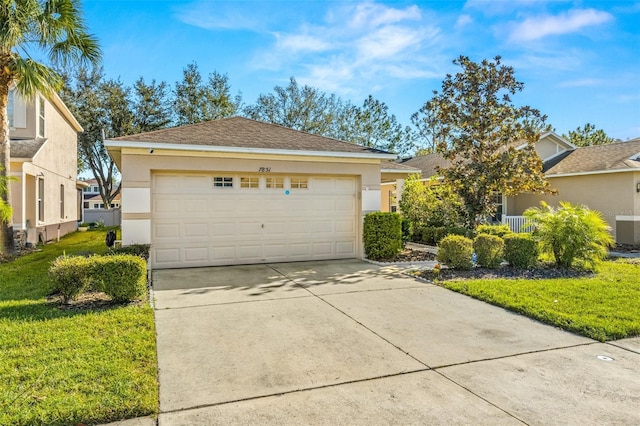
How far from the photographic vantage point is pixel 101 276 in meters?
6.09

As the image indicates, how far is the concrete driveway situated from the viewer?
3260mm

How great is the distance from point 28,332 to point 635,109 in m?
26.9

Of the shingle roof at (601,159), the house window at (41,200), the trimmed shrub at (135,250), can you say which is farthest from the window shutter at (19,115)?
the shingle roof at (601,159)

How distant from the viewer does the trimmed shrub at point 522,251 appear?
957 cm

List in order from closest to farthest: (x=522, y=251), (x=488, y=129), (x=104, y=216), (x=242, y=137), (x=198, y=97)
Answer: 1. (x=522, y=251)
2. (x=242, y=137)
3. (x=488, y=129)
4. (x=198, y=97)
5. (x=104, y=216)

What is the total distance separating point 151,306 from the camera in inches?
246

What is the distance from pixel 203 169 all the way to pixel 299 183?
256 cm

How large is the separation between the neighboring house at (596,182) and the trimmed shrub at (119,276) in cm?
1254

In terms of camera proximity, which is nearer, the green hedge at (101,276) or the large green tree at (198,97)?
the green hedge at (101,276)

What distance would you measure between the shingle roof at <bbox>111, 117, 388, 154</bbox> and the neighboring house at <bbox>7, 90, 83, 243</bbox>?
5454mm

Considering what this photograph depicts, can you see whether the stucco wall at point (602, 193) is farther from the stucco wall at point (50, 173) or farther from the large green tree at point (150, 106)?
the large green tree at point (150, 106)

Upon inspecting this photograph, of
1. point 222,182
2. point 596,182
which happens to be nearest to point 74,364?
point 222,182

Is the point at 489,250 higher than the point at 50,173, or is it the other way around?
the point at 50,173

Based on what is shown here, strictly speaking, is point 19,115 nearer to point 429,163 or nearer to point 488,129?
point 488,129
